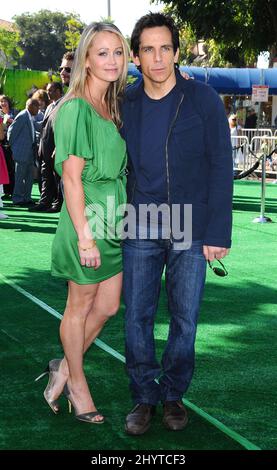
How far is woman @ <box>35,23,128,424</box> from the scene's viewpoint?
Answer: 12.2 ft

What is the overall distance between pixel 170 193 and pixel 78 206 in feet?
1.43

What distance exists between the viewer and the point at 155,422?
4164 millimetres

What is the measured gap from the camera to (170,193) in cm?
380

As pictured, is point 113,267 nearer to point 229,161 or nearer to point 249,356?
point 229,161

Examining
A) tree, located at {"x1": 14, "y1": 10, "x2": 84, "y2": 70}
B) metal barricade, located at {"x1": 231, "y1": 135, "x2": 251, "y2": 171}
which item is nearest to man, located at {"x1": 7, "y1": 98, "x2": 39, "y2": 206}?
metal barricade, located at {"x1": 231, "y1": 135, "x2": 251, "y2": 171}

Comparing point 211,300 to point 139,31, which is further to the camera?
point 211,300

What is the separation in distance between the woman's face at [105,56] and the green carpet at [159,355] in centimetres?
173

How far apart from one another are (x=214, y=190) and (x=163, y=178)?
25 cm

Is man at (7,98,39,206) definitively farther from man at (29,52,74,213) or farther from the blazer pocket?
the blazer pocket

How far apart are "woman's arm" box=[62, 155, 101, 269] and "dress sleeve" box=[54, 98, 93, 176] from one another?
0.11ft

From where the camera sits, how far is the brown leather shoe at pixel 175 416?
401 cm

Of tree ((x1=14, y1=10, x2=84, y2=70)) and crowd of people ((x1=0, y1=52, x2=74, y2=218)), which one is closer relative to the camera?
crowd of people ((x1=0, y1=52, x2=74, y2=218))

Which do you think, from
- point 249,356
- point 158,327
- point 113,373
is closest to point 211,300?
point 158,327
